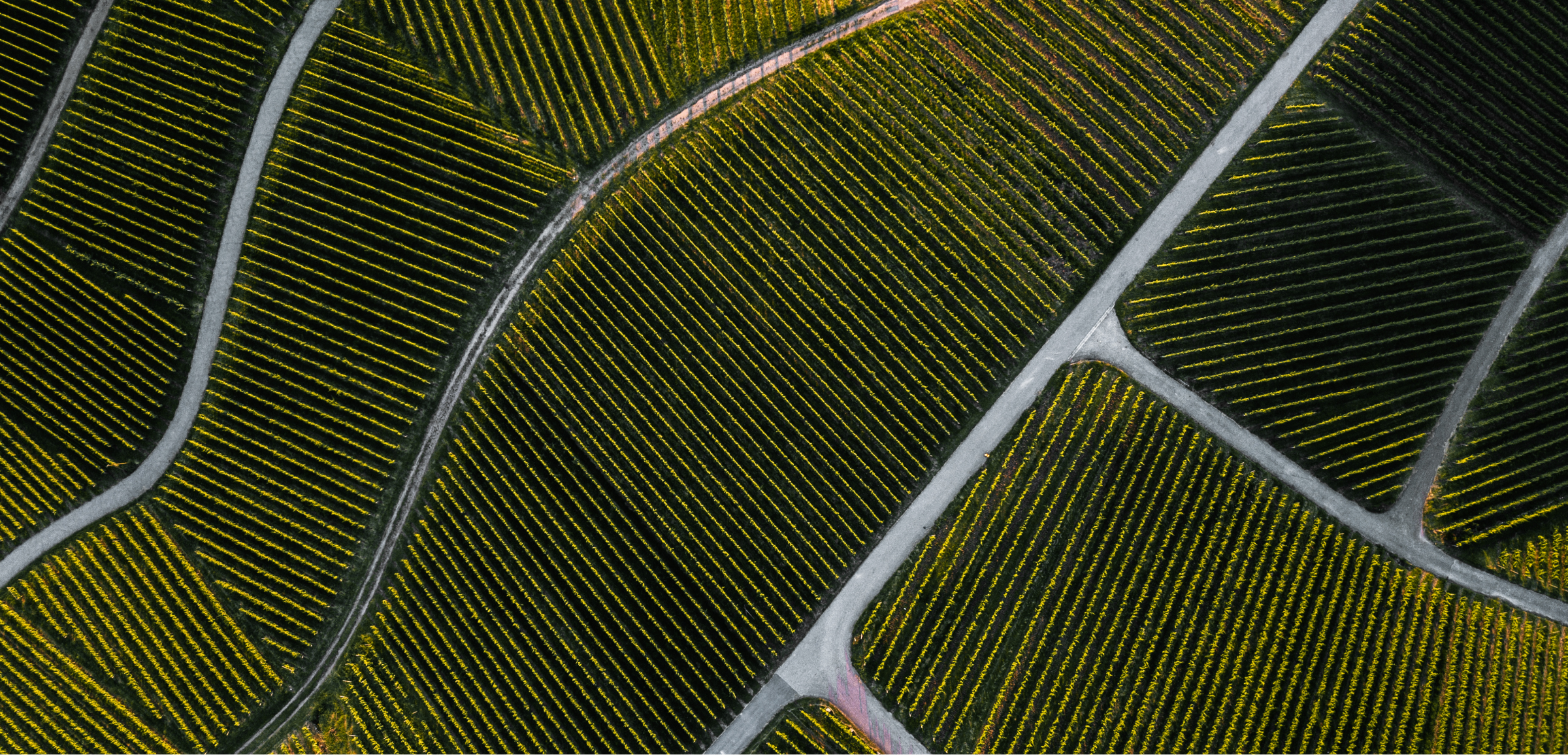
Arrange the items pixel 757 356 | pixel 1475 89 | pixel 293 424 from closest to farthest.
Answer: pixel 1475 89
pixel 757 356
pixel 293 424

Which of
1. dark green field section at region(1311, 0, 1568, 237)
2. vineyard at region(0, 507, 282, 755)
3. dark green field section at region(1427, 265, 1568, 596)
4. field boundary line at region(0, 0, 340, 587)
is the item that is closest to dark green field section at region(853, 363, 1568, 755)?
dark green field section at region(1427, 265, 1568, 596)

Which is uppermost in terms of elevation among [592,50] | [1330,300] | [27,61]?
[592,50]

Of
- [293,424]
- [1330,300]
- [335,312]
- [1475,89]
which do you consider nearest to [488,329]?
[335,312]

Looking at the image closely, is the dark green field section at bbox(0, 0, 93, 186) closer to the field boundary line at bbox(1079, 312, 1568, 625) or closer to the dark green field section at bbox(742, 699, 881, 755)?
the dark green field section at bbox(742, 699, 881, 755)

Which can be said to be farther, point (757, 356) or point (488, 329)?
point (488, 329)

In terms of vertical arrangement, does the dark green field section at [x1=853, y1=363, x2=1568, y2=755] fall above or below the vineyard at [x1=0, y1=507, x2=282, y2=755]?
above

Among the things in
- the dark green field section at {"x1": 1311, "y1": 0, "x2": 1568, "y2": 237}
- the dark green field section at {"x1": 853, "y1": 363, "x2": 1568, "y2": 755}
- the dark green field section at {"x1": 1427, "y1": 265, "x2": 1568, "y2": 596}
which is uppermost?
the dark green field section at {"x1": 1311, "y1": 0, "x2": 1568, "y2": 237}

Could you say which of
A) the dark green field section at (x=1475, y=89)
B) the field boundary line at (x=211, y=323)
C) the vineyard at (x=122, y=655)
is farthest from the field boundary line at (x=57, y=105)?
the dark green field section at (x=1475, y=89)

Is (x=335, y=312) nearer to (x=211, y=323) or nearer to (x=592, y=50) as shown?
(x=211, y=323)
